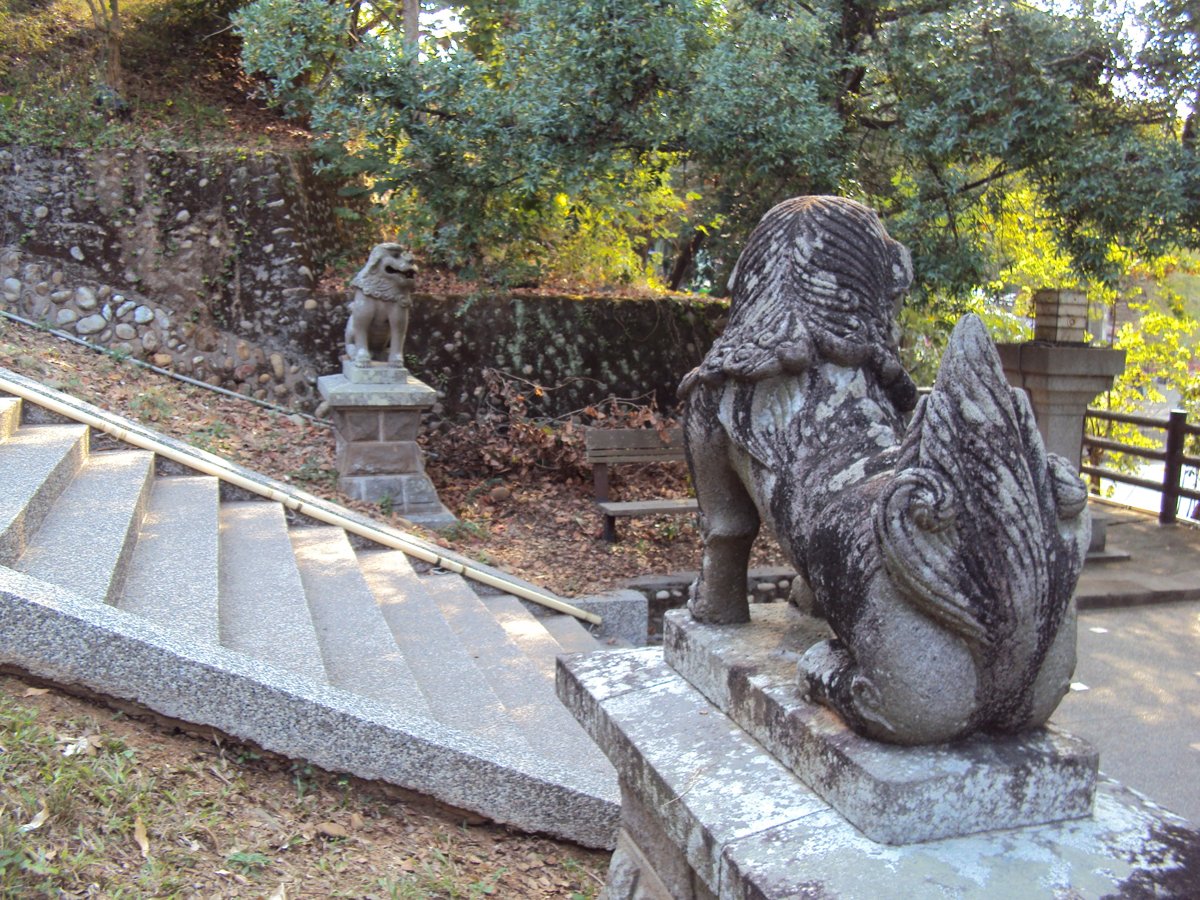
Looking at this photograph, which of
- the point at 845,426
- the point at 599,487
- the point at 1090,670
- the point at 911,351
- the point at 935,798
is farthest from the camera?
the point at 911,351

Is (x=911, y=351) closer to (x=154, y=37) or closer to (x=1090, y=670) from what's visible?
(x=1090, y=670)

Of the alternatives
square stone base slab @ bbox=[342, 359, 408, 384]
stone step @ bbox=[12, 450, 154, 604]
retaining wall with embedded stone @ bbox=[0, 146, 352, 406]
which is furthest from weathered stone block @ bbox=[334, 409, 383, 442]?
retaining wall with embedded stone @ bbox=[0, 146, 352, 406]

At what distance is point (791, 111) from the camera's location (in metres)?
6.57

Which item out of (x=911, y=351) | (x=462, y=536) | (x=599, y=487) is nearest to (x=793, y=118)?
(x=599, y=487)

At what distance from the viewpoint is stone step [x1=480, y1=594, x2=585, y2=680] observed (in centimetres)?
495

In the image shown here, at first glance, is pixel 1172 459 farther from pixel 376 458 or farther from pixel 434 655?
pixel 434 655

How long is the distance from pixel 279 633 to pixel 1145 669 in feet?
16.6

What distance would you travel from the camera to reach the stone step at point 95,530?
357 centimetres

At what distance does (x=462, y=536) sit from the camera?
22.9ft

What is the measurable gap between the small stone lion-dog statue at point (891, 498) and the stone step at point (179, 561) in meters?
2.08

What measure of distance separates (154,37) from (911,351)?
29.4ft

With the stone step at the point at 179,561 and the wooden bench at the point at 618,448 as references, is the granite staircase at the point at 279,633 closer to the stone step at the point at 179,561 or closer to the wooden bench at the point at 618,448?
the stone step at the point at 179,561

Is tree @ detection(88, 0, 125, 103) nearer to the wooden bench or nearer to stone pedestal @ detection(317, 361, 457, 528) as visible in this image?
stone pedestal @ detection(317, 361, 457, 528)

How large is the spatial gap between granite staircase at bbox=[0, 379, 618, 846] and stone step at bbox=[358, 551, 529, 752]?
0.01m
